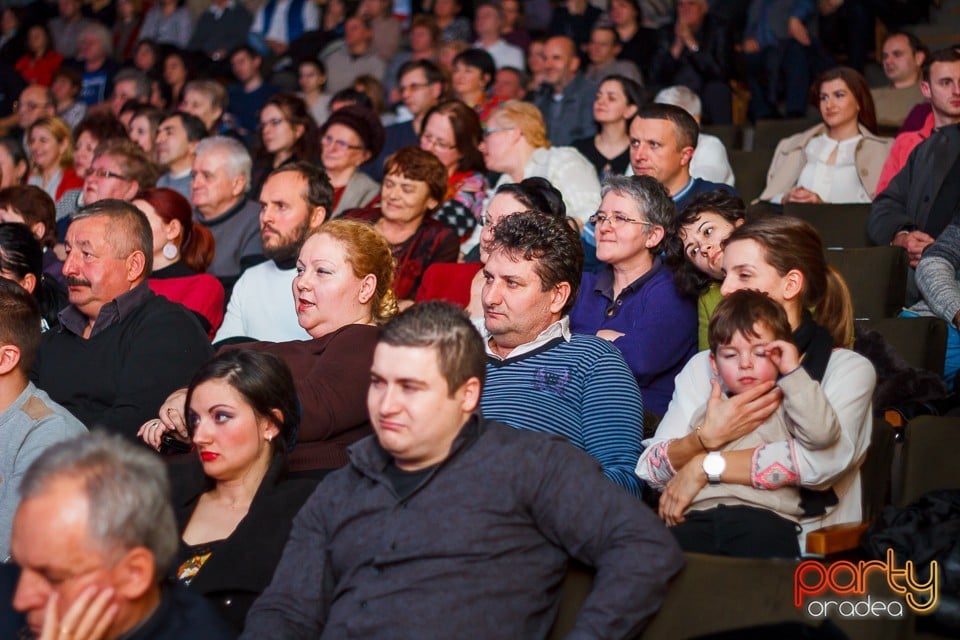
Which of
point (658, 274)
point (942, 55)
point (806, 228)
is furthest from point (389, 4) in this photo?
point (806, 228)

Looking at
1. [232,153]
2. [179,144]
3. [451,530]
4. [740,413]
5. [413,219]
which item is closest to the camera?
[451,530]

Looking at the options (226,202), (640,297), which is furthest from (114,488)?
(226,202)

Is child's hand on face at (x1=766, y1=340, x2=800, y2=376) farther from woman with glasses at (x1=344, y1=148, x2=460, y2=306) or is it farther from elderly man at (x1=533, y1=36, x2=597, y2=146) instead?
elderly man at (x1=533, y1=36, x2=597, y2=146)

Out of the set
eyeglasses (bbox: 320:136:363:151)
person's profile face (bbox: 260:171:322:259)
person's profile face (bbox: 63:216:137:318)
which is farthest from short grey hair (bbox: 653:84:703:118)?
person's profile face (bbox: 63:216:137:318)

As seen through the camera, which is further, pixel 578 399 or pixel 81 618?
pixel 578 399

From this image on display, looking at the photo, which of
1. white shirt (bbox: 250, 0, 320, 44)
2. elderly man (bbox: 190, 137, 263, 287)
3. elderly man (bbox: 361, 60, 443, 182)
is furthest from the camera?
white shirt (bbox: 250, 0, 320, 44)

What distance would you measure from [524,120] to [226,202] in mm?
1301

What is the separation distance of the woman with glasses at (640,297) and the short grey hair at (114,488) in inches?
70.1

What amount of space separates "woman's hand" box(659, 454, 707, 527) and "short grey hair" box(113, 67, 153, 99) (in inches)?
237

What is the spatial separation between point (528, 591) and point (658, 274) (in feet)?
5.41

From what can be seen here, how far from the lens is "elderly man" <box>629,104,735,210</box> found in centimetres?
440

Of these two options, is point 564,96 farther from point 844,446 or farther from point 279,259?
point 844,446

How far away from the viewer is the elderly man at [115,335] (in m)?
3.44

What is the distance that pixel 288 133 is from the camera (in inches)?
249
